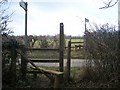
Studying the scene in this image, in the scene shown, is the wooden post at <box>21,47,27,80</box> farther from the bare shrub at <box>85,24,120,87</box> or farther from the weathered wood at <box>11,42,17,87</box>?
the bare shrub at <box>85,24,120,87</box>

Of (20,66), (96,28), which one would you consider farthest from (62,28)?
(20,66)

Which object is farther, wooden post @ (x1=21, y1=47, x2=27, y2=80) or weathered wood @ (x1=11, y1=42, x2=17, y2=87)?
wooden post @ (x1=21, y1=47, x2=27, y2=80)

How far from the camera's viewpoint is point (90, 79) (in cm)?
1059

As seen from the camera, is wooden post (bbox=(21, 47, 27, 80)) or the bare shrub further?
wooden post (bbox=(21, 47, 27, 80))

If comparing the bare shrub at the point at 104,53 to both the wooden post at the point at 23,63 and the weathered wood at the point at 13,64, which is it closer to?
the wooden post at the point at 23,63

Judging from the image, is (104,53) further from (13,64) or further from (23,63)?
(13,64)

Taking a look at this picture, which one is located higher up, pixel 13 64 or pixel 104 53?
pixel 104 53

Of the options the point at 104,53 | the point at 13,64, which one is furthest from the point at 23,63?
the point at 104,53

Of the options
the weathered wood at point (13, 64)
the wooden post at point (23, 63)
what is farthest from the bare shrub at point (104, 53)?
the weathered wood at point (13, 64)

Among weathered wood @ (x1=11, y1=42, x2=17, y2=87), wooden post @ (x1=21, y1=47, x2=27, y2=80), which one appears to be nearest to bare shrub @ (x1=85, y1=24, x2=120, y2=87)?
wooden post @ (x1=21, y1=47, x2=27, y2=80)

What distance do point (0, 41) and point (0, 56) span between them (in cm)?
49

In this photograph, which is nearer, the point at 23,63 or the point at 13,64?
the point at 13,64

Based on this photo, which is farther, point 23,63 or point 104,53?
point 23,63

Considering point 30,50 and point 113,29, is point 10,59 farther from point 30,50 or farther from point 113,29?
point 113,29
